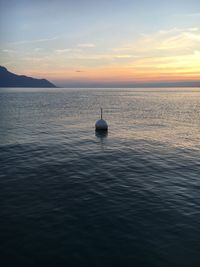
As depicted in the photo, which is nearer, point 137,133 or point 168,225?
point 168,225

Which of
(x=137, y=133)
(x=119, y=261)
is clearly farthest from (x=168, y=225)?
(x=137, y=133)

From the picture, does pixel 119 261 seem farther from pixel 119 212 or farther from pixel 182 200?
pixel 182 200

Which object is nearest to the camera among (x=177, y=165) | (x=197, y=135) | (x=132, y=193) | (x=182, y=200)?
(x=182, y=200)

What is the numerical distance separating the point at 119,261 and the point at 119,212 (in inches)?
209

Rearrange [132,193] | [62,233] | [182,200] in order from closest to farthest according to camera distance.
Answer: [62,233] < [182,200] < [132,193]

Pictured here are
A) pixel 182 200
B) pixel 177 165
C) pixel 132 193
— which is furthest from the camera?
pixel 177 165

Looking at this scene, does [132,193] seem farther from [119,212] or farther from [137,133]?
[137,133]

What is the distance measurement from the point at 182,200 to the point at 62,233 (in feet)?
34.7

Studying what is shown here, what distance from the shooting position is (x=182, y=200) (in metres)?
19.8

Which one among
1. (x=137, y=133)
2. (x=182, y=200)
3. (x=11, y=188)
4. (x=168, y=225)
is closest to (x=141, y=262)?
(x=168, y=225)

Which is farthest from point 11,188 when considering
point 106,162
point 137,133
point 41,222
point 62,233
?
point 137,133

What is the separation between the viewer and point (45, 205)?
18.5 meters

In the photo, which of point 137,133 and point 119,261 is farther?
point 137,133

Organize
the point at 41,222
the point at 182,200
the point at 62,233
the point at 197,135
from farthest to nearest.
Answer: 1. the point at 197,135
2. the point at 182,200
3. the point at 41,222
4. the point at 62,233
